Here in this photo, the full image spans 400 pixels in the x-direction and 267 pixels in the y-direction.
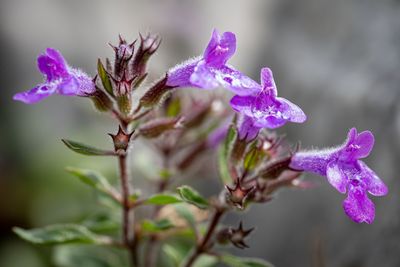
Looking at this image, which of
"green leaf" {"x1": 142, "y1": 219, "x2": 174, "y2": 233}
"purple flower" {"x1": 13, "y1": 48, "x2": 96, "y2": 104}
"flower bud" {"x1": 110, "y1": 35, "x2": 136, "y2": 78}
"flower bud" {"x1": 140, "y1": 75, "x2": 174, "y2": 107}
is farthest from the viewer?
"green leaf" {"x1": 142, "y1": 219, "x2": 174, "y2": 233}

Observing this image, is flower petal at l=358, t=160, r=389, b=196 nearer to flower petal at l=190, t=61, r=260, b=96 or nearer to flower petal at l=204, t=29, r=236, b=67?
flower petal at l=190, t=61, r=260, b=96

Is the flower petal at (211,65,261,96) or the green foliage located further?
the green foliage

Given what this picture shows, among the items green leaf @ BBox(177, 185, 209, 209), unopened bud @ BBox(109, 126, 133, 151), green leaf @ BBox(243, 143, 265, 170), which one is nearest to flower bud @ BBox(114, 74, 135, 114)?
Result: unopened bud @ BBox(109, 126, 133, 151)

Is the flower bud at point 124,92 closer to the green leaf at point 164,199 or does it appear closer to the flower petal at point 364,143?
the green leaf at point 164,199

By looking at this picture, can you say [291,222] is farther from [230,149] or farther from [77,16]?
[77,16]

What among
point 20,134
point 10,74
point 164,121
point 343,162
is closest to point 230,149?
point 164,121

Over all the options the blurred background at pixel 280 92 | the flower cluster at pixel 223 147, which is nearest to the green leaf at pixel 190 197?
the flower cluster at pixel 223 147

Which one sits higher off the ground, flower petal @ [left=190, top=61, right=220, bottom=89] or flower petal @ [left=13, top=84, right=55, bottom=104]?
flower petal @ [left=190, top=61, right=220, bottom=89]
